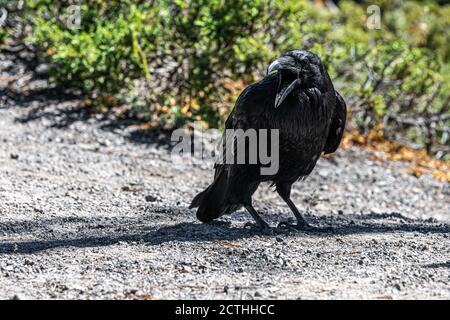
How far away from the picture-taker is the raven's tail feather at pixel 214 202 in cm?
668

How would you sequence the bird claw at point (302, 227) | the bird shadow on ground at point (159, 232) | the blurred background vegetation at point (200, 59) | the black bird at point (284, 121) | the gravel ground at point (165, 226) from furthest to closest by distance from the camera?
the blurred background vegetation at point (200, 59) < the bird claw at point (302, 227) < the black bird at point (284, 121) < the bird shadow on ground at point (159, 232) < the gravel ground at point (165, 226)

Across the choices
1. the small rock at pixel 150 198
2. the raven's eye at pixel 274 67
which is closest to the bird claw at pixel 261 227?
the raven's eye at pixel 274 67

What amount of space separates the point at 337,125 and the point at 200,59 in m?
3.46

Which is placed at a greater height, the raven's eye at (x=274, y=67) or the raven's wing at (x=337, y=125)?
the raven's eye at (x=274, y=67)

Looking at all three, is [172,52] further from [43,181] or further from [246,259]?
[246,259]

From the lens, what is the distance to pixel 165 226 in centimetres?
663

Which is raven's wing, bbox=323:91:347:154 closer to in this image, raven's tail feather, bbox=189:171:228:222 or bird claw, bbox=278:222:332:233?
bird claw, bbox=278:222:332:233

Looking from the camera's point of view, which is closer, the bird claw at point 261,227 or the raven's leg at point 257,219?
the bird claw at point 261,227

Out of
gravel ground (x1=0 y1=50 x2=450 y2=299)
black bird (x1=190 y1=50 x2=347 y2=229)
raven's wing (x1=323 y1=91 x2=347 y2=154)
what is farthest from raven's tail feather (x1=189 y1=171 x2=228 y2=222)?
raven's wing (x1=323 y1=91 x2=347 y2=154)

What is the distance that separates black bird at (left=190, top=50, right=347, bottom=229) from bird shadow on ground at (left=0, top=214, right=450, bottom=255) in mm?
195

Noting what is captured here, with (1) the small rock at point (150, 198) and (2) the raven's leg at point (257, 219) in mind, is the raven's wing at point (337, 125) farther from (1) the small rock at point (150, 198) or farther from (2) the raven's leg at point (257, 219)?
(1) the small rock at point (150, 198)

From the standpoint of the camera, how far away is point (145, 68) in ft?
32.5

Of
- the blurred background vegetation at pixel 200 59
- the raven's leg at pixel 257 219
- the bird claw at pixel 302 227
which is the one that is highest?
the blurred background vegetation at pixel 200 59
